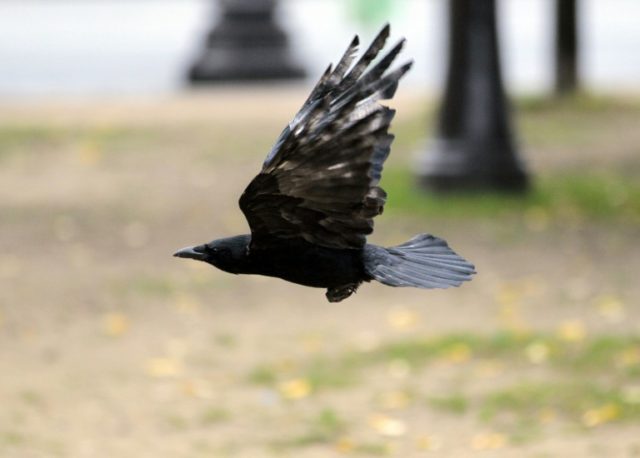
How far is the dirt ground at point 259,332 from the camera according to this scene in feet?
22.2

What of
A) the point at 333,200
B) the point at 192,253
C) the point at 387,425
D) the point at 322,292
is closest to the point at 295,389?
the point at 387,425

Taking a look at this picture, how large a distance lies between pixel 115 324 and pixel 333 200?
514 centimetres

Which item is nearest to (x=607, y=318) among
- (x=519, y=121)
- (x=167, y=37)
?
(x=519, y=121)

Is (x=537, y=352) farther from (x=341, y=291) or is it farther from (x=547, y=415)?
(x=341, y=291)

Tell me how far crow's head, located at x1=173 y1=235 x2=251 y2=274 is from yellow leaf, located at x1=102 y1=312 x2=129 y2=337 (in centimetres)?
465

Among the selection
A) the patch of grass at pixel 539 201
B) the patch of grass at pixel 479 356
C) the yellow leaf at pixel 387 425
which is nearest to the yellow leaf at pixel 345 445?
the yellow leaf at pixel 387 425

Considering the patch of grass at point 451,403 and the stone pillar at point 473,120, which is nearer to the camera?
the patch of grass at point 451,403

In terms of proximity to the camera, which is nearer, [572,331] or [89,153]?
[572,331]

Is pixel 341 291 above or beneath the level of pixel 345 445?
beneath

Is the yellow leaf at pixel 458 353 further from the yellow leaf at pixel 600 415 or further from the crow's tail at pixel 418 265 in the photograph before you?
the crow's tail at pixel 418 265

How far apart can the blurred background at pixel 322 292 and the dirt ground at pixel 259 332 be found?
0.02m

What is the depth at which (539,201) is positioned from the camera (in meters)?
12.1

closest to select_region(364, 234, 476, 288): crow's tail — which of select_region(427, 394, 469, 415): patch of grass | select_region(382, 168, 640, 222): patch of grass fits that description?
select_region(427, 394, 469, 415): patch of grass

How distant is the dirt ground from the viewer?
6773mm
